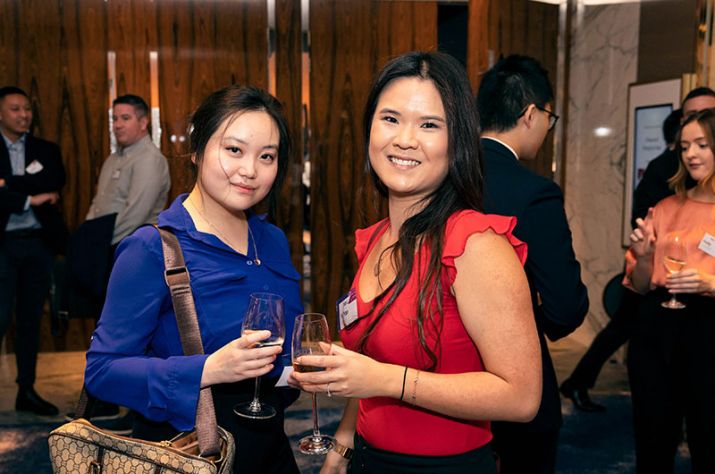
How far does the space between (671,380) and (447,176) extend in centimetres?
186

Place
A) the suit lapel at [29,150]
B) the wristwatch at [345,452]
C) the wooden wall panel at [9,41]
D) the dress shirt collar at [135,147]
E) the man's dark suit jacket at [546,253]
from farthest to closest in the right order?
the wooden wall panel at [9,41] → the suit lapel at [29,150] → the dress shirt collar at [135,147] → the man's dark suit jacket at [546,253] → the wristwatch at [345,452]

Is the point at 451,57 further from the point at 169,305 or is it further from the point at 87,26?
the point at 87,26

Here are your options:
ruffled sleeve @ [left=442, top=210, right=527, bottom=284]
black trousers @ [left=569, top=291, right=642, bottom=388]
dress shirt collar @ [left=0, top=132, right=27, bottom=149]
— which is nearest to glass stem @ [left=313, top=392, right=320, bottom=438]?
ruffled sleeve @ [left=442, top=210, right=527, bottom=284]

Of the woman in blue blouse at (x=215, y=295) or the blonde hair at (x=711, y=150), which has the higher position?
the blonde hair at (x=711, y=150)

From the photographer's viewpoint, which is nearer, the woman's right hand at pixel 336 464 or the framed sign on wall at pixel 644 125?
the woman's right hand at pixel 336 464

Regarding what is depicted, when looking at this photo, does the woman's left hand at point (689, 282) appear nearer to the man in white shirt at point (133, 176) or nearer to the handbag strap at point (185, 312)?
the handbag strap at point (185, 312)

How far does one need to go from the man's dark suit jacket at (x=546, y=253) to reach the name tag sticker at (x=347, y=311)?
0.76 metres

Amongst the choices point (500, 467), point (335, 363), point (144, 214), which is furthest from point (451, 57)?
point (144, 214)

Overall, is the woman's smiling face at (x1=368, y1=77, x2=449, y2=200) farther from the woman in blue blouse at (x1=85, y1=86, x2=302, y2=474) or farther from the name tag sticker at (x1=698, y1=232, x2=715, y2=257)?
the name tag sticker at (x1=698, y1=232, x2=715, y2=257)

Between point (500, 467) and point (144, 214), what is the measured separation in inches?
103

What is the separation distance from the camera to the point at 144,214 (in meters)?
4.24

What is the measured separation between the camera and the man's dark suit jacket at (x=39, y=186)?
13.8ft

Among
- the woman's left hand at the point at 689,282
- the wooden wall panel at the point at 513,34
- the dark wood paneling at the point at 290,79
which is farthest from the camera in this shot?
the dark wood paneling at the point at 290,79

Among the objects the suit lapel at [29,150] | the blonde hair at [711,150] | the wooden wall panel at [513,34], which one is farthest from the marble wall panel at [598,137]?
the suit lapel at [29,150]
